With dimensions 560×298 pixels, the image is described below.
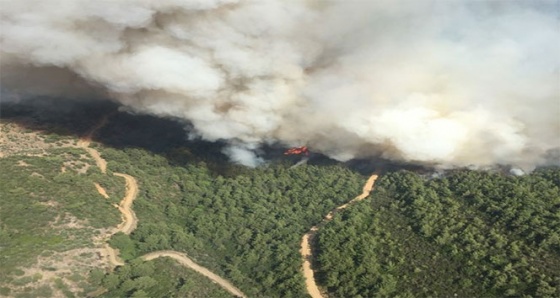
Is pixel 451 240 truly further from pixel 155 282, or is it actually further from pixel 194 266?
pixel 155 282

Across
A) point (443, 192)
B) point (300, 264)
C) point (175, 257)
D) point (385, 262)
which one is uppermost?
point (443, 192)

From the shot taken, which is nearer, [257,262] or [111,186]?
[257,262]

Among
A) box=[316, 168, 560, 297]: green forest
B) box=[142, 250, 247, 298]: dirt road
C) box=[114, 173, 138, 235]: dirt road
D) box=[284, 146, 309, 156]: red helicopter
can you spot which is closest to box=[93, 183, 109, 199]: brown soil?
box=[114, 173, 138, 235]: dirt road

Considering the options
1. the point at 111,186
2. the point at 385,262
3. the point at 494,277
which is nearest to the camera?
the point at 494,277

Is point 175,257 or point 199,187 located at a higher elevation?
point 199,187

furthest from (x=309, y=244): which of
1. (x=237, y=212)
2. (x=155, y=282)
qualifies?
(x=155, y=282)

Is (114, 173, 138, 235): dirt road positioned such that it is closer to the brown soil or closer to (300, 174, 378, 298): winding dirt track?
the brown soil

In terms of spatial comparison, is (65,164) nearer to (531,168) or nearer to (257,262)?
(257,262)

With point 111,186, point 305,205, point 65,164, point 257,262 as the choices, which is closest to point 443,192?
point 305,205
